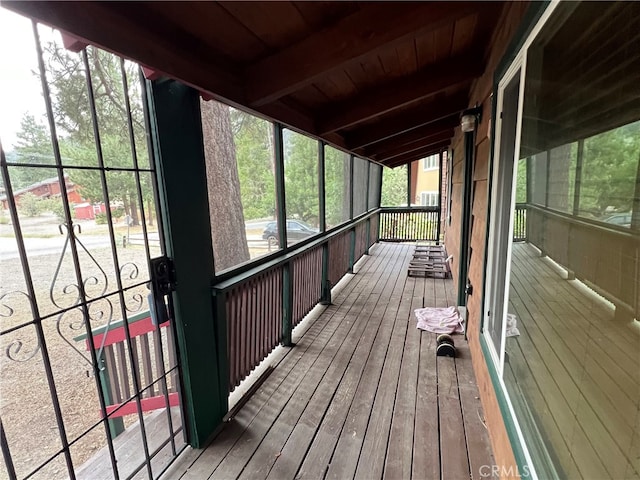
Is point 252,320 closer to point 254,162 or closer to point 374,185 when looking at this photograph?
point 254,162

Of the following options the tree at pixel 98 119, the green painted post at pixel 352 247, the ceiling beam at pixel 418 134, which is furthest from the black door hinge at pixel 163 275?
the green painted post at pixel 352 247

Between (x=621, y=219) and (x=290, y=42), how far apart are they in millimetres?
1553

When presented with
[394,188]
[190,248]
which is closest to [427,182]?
[394,188]

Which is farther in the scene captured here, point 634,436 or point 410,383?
point 410,383

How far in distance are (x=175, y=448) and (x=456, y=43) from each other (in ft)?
10.2

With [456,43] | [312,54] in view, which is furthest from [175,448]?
[456,43]

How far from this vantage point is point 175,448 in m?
1.81

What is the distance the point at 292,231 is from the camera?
10.5 ft

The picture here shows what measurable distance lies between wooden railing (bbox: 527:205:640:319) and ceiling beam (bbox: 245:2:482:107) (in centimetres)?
99

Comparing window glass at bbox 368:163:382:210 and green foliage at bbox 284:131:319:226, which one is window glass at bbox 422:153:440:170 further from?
green foliage at bbox 284:131:319:226

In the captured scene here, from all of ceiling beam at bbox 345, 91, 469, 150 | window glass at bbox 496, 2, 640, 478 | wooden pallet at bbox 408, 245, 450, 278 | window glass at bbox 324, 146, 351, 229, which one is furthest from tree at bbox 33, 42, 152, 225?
wooden pallet at bbox 408, 245, 450, 278

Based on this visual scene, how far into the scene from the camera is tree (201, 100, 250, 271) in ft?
7.33

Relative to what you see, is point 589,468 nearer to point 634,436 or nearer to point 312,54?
point 634,436

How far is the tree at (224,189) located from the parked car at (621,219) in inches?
77.6
